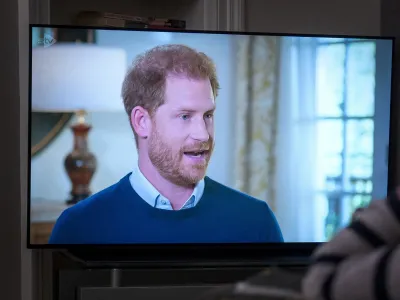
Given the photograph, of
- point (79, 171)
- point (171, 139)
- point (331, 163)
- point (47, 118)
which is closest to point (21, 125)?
point (47, 118)

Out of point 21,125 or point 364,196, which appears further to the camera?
point 364,196

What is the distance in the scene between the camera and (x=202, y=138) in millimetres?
2482

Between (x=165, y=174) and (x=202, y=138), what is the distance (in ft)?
0.64

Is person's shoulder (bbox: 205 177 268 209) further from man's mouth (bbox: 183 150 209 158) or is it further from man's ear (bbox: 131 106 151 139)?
man's ear (bbox: 131 106 151 139)

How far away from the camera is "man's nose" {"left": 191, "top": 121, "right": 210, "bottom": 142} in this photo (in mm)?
2475

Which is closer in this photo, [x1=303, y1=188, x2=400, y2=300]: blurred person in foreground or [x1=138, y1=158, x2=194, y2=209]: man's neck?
[x1=303, y1=188, x2=400, y2=300]: blurred person in foreground

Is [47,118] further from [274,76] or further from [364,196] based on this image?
[364,196]

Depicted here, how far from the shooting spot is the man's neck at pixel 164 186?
2.48 m

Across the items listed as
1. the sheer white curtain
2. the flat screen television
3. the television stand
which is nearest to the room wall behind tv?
the flat screen television

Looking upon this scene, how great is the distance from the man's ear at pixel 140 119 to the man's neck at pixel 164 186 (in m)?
0.12

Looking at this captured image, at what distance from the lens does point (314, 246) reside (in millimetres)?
2605

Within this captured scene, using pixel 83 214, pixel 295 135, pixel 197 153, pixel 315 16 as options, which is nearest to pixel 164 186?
pixel 197 153

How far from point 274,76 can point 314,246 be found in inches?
27.2

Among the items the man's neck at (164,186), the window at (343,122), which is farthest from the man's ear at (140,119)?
the window at (343,122)
